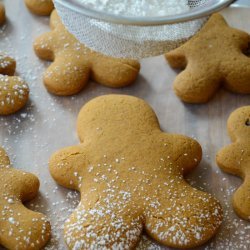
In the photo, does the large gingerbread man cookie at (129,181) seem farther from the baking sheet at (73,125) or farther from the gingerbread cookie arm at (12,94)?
the gingerbread cookie arm at (12,94)

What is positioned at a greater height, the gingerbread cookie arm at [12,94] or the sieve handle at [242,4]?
the sieve handle at [242,4]

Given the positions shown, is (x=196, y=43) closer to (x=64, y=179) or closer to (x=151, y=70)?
(x=151, y=70)

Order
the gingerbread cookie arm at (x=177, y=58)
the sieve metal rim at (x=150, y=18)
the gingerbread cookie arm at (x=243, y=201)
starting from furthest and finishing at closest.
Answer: the gingerbread cookie arm at (x=177, y=58), the gingerbread cookie arm at (x=243, y=201), the sieve metal rim at (x=150, y=18)

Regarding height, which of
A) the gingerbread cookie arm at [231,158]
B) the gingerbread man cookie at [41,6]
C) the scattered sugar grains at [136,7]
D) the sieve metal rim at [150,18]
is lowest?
the gingerbread cookie arm at [231,158]

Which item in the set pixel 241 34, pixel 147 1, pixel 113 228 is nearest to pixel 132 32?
pixel 147 1

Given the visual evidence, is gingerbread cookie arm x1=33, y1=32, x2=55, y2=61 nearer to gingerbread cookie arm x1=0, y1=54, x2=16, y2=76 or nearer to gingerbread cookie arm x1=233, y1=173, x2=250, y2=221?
gingerbread cookie arm x1=0, y1=54, x2=16, y2=76

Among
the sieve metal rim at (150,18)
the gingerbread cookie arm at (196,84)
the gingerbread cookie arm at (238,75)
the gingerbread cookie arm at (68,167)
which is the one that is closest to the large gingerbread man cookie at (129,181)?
the gingerbread cookie arm at (68,167)
